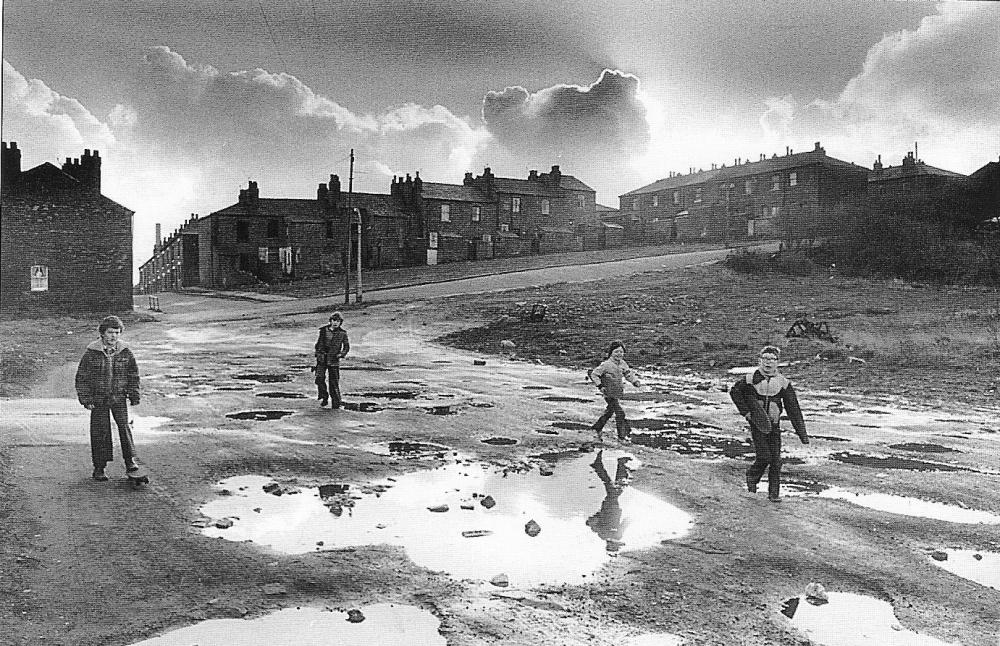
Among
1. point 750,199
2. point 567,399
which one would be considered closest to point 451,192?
point 567,399

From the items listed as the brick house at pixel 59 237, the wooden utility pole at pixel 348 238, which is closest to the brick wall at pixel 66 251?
the brick house at pixel 59 237

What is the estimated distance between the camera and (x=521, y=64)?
23.4 ft

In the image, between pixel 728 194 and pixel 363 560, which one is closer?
pixel 363 560

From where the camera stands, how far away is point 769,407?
6.00 m

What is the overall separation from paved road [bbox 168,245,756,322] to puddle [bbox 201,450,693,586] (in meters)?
6.18

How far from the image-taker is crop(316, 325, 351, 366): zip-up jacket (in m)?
9.54

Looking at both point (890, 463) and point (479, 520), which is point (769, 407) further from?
point (479, 520)

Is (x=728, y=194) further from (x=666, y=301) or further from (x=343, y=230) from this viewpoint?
(x=343, y=230)

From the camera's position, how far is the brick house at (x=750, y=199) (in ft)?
31.3

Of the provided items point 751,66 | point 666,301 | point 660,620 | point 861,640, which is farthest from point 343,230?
point 666,301

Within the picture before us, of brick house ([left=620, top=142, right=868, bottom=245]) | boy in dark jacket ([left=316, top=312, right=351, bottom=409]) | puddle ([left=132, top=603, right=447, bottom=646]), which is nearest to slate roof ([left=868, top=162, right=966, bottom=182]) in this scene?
brick house ([left=620, top=142, right=868, bottom=245])

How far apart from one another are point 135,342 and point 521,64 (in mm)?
5944

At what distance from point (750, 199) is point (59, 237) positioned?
8.70 meters

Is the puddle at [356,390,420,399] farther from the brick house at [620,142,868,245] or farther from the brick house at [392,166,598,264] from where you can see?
the brick house at [620,142,868,245]
